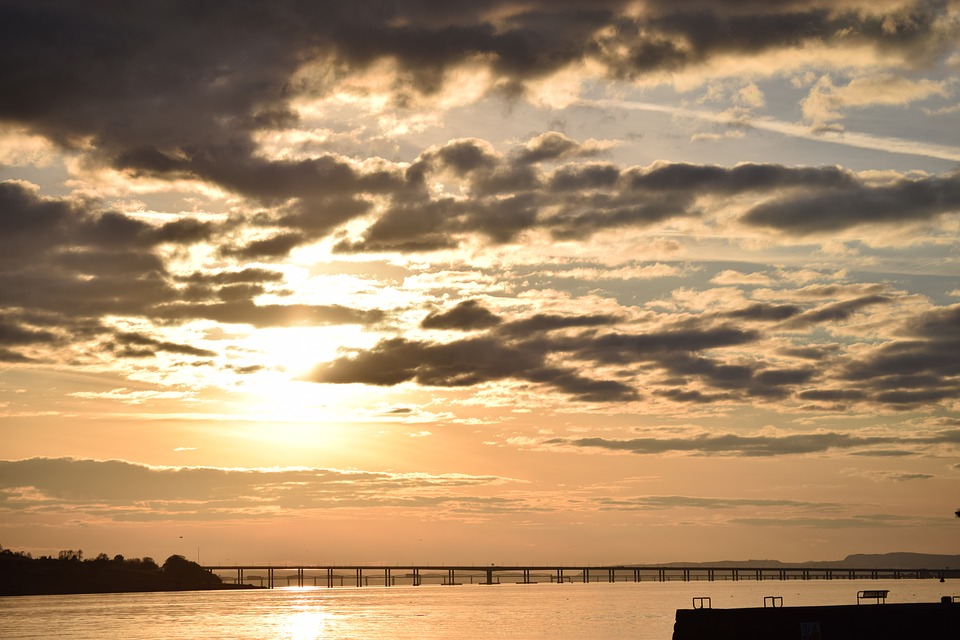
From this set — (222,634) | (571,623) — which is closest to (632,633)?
(571,623)

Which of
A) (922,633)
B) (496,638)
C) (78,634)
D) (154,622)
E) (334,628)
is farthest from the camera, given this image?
(154,622)

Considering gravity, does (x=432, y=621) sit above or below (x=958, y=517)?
below

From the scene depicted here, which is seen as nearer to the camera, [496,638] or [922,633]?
[922,633]

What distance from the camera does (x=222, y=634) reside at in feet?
534

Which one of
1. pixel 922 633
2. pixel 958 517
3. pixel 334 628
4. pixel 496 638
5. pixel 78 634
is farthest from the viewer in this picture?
pixel 334 628

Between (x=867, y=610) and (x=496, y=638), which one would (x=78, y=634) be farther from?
(x=867, y=610)

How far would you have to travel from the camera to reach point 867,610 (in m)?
70.6

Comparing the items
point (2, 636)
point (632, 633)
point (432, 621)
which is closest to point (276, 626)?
point (432, 621)

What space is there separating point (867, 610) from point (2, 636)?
419 feet

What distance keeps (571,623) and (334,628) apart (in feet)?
129

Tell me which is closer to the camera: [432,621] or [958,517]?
[958,517]

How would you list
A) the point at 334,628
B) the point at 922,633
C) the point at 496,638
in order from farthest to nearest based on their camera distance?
1. the point at 334,628
2. the point at 496,638
3. the point at 922,633

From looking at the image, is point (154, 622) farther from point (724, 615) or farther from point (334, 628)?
point (724, 615)

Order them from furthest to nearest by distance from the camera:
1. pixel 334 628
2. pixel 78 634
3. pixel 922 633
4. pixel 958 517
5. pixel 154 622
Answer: pixel 154 622
pixel 334 628
pixel 78 634
pixel 958 517
pixel 922 633
